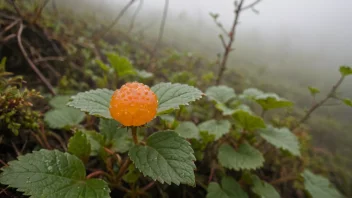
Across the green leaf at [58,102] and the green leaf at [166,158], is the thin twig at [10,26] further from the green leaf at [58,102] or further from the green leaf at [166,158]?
the green leaf at [166,158]

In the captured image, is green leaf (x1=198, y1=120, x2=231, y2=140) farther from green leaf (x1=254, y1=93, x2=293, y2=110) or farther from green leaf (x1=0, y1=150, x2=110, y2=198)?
green leaf (x1=0, y1=150, x2=110, y2=198)

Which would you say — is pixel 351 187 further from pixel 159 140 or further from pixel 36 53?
pixel 36 53

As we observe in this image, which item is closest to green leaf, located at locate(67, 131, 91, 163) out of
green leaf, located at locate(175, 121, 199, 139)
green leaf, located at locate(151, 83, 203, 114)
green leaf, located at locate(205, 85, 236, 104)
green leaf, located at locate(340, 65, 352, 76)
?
green leaf, located at locate(151, 83, 203, 114)

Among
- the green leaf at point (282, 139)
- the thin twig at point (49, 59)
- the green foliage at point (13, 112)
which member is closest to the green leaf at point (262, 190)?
the green leaf at point (282, 139)

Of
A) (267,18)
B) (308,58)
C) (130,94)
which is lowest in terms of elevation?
(308,58)

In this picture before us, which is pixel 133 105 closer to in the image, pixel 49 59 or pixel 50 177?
pixel 50 177

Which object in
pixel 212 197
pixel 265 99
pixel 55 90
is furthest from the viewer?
pixel 55 90

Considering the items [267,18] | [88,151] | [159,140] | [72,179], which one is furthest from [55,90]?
[267,18]
